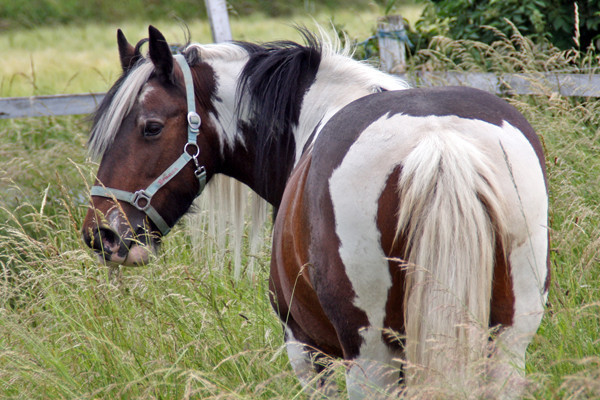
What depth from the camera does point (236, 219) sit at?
275 centimetres

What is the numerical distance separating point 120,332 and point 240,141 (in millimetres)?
914

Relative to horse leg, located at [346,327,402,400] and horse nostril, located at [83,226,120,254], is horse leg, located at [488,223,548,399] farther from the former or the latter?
horse nostril, located at [83,226,120,254]

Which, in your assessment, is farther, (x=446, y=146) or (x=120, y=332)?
(x=120, y=332)

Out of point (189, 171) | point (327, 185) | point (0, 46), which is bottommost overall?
point (0, 46)

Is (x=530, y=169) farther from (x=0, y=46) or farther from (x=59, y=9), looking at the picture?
(x=59, y=9)

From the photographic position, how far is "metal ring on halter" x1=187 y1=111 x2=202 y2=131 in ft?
7.89

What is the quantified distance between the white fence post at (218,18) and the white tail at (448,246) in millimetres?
3912

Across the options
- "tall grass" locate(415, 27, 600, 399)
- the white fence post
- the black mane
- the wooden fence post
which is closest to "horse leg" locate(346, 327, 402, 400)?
"tall grass" locate(415, 27, 600, 399)

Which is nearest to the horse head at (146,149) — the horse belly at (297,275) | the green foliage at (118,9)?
the horse belly at (297,275)

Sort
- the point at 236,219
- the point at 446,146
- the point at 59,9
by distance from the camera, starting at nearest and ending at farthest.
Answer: the point at 446,146, the point at 236,219, the point at 59,9

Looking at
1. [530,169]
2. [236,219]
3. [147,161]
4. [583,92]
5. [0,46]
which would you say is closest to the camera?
[530,169]

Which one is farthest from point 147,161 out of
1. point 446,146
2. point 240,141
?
point 446,146

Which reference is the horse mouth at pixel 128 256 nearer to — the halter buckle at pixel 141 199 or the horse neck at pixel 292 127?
the halter buckle at pixel 141 199

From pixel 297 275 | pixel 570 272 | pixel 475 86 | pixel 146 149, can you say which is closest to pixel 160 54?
pixel 146 149
